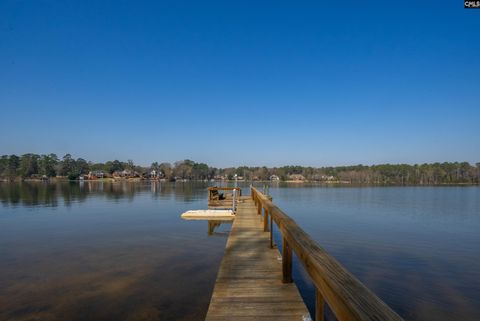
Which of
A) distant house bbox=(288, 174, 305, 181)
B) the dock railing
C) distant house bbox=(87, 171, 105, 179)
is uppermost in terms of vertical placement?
the dock railing

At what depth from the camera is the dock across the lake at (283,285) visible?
1.71m

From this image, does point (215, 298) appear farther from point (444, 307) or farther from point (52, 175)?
point (52, 175)

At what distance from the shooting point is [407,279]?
9.16m

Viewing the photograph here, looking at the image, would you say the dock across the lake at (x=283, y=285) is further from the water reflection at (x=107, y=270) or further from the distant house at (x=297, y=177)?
the distant house at (x=297, y=177)

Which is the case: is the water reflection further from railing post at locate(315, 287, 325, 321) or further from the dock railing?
the dock railing

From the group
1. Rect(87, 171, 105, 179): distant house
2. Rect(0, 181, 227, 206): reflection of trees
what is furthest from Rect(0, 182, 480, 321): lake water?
Rect(87, 171, 105, 179): distant house

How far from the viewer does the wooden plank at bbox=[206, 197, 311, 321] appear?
375 centimetres

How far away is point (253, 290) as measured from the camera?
14.8ft

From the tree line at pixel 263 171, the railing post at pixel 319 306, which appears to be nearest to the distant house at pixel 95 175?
the tree line at pixel 263 171

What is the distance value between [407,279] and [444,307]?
190 cm

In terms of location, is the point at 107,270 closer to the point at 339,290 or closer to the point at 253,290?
the point at 253,290

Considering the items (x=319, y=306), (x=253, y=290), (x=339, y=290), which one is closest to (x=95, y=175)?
(x=253, y=290)

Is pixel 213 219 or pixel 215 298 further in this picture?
pixel 213 219

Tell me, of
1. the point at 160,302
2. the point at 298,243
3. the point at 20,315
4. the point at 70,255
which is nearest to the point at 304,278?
the point at 160,302
